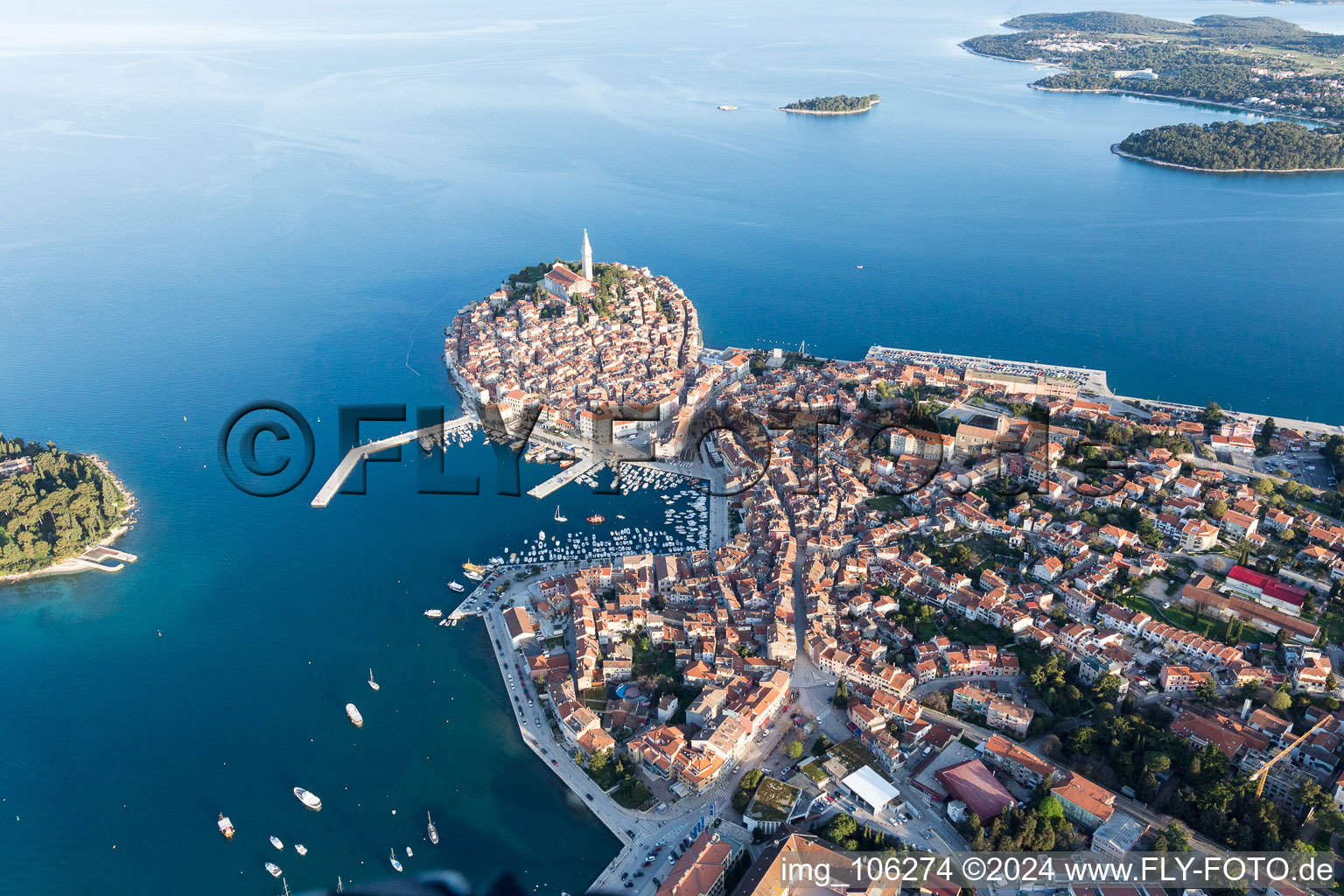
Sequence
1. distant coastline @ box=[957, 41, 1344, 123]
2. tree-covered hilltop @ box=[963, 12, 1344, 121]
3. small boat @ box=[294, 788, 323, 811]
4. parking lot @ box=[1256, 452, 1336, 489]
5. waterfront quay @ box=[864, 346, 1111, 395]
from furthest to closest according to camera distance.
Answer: tree-covered hilltop @ box=[963, 12, 1344, 121] → distant coastline @ box=[957, 41, 1344, 123] → waterfront quay @ box=[864, 346, 1111, 395] → parking lot @ box=[1256, 452, 1336, 489] → small boat @ box=[294, 788, 323, 811]

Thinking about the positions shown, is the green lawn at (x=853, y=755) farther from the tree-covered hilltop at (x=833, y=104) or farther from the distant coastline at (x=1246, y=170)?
the tree-covered hilltop at (x=833, y=104)

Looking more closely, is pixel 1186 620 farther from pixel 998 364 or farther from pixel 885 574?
pixel 998 364

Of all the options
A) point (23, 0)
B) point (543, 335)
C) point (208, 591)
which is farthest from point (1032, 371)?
point (23, 0)

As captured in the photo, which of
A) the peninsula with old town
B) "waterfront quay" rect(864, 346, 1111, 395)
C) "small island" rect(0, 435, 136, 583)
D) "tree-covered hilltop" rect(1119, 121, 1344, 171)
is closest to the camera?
the peninsula with old town

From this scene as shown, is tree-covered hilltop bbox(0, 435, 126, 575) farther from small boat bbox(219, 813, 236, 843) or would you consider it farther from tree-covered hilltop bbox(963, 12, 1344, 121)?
tree-covered hilltop bbox(963, 12, 1344, 121)

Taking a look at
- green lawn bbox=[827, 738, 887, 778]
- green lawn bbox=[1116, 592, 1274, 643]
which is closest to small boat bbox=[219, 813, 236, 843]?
green lawn bbox=[827, 738, 887, 778]

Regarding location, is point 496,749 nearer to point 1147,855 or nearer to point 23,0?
point 1147,855

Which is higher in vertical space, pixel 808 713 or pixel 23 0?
pixel 23 0
